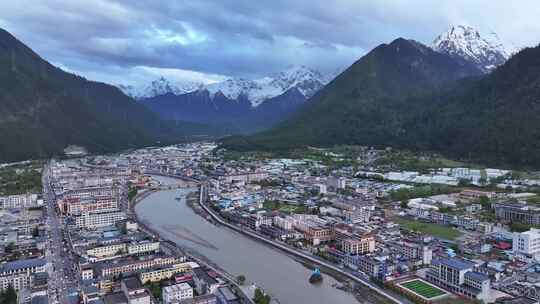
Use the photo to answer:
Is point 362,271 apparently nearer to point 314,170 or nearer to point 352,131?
point 314,170

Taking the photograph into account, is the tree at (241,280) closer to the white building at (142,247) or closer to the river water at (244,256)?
the river water at (244,256)

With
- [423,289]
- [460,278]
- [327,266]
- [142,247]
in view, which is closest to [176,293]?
[142,247]

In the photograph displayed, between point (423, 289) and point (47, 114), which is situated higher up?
point (47, 114)

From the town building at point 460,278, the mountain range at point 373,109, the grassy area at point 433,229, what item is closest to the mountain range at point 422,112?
the mountain range at point 373,109

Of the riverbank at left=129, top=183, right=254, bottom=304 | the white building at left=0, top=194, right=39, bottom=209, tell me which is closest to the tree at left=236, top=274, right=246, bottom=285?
the riverbank at left=129, top=183, right=254, bottom=304

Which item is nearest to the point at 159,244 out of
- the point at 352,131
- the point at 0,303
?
the point at 0,303

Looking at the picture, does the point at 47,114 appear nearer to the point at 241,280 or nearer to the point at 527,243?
the point at 241,280
